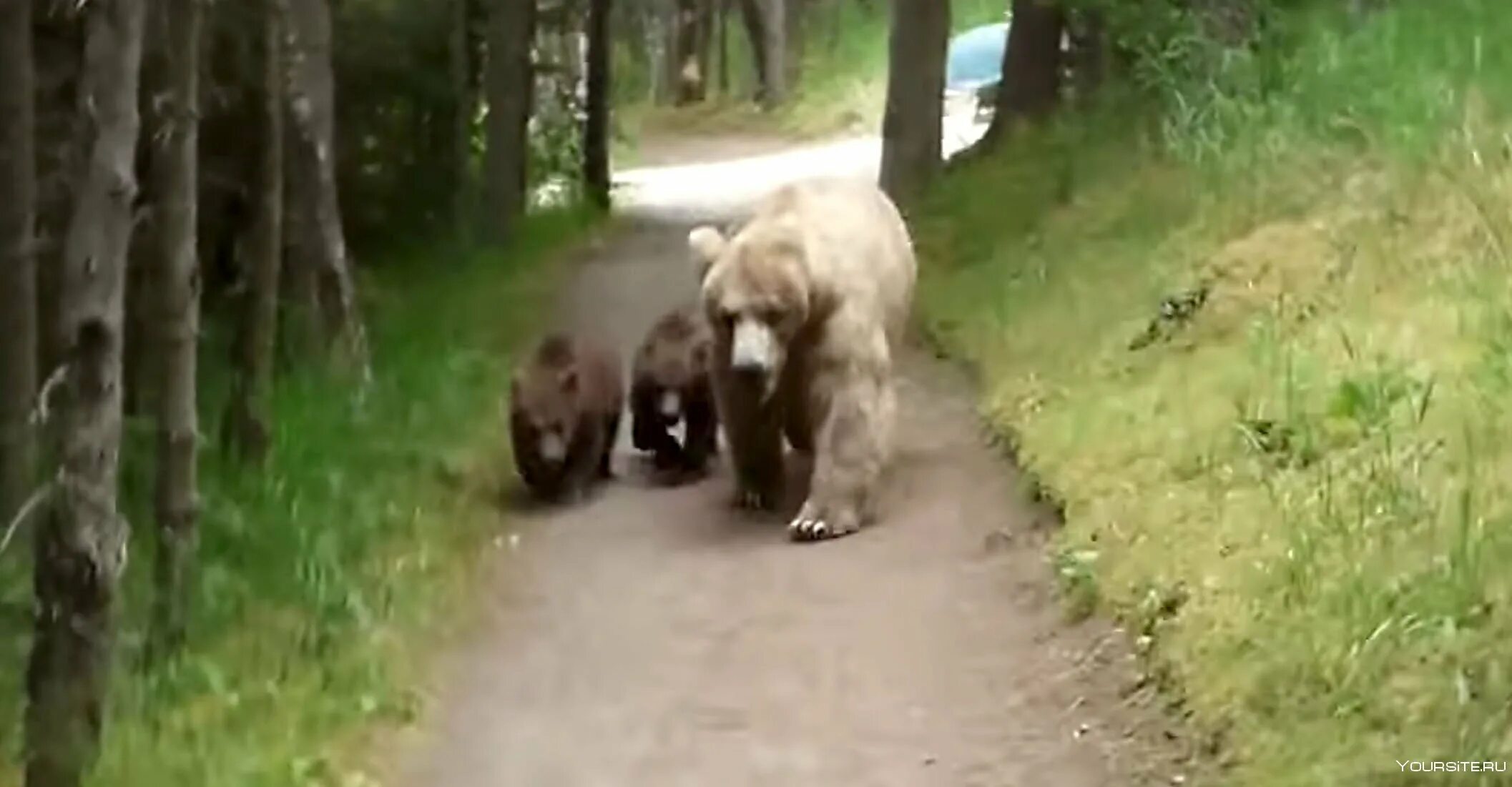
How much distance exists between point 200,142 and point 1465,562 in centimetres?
1039

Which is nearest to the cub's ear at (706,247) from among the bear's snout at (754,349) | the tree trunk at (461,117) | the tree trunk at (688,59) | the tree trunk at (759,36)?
the bear's snout at (754,349)

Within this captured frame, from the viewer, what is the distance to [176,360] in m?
7.39

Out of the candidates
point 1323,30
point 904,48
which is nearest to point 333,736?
point 1323,30

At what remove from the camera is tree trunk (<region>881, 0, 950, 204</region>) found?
16.3 metres

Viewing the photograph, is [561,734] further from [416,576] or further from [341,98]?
[341,98]

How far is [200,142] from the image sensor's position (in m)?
14.6

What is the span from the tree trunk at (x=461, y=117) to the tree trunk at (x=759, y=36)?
1550 cm

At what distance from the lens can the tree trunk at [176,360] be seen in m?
7.38

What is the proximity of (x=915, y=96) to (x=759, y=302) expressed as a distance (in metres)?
7.78

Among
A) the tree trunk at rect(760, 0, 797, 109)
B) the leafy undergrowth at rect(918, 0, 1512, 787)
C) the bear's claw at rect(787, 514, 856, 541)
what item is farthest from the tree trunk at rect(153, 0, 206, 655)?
the tree trunk at rect(760, 0, 797, 109)

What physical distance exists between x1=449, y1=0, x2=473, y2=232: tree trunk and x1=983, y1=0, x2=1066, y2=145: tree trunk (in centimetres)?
404

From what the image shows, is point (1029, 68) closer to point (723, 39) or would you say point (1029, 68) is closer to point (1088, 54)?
point (1088, 54)

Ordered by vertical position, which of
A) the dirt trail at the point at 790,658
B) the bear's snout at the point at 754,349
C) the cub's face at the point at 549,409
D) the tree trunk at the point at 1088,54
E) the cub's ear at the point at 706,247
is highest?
the tree trunk at the point at 1088,54

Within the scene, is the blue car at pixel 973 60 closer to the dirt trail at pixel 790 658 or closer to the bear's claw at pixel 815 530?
the dirt trail at pixel 790 658
